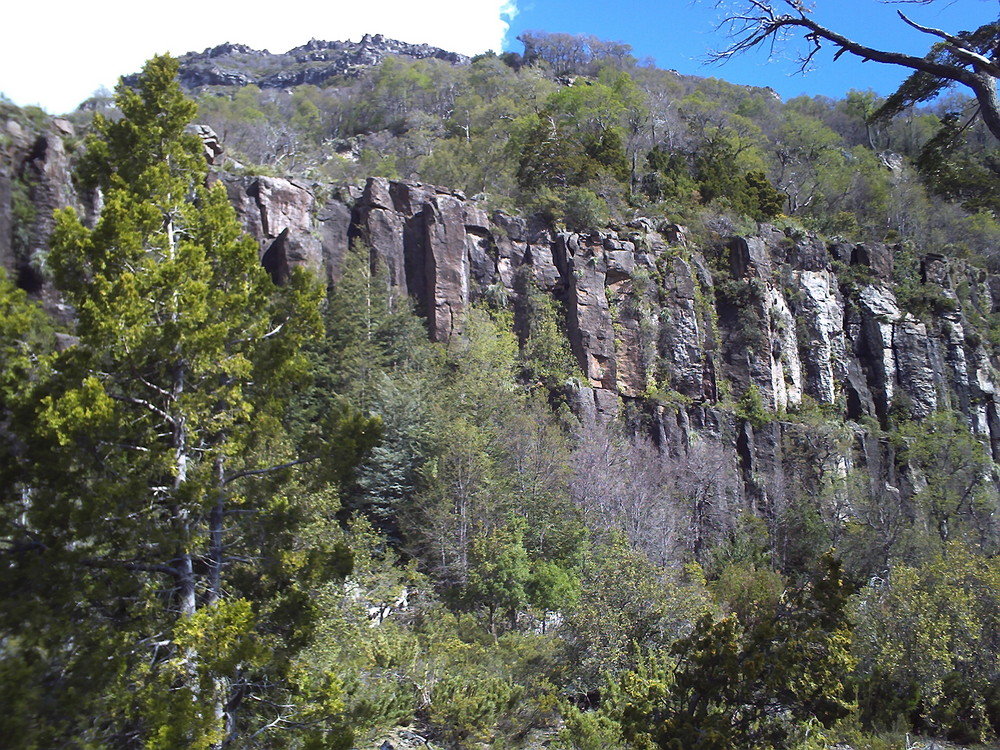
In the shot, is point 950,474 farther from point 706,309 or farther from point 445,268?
point 445,268

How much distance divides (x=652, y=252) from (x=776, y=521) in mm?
15623

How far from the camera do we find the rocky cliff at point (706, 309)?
33.4 m

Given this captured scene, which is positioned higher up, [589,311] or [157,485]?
[589,311]

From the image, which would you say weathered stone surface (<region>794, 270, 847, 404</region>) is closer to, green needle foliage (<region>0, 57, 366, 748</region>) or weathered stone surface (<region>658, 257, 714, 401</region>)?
weathered stone surface (<region>658, 257, 714, 401</region>)

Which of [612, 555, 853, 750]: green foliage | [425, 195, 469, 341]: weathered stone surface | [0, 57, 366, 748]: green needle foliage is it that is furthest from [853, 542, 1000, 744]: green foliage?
[425, 195, 469, 341]: weathered stone surface

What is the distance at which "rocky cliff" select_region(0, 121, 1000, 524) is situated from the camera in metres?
33.4

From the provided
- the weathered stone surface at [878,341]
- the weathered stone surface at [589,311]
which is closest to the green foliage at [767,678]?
the weathered stone surface at [589,311]

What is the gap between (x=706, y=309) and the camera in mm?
40594

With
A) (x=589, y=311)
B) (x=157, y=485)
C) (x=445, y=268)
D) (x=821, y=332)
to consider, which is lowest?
(x=157, y=485)

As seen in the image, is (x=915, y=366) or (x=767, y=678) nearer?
(x=767, y=678)

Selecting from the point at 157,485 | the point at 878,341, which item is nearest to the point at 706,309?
the point at 878,341

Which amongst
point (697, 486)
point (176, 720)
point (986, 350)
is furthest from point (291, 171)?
point (986, 350)

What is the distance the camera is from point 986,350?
1834 inches

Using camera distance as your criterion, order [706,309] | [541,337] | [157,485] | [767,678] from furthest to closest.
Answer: [706,309] → [541,337] → [157,485] → [767,678]
